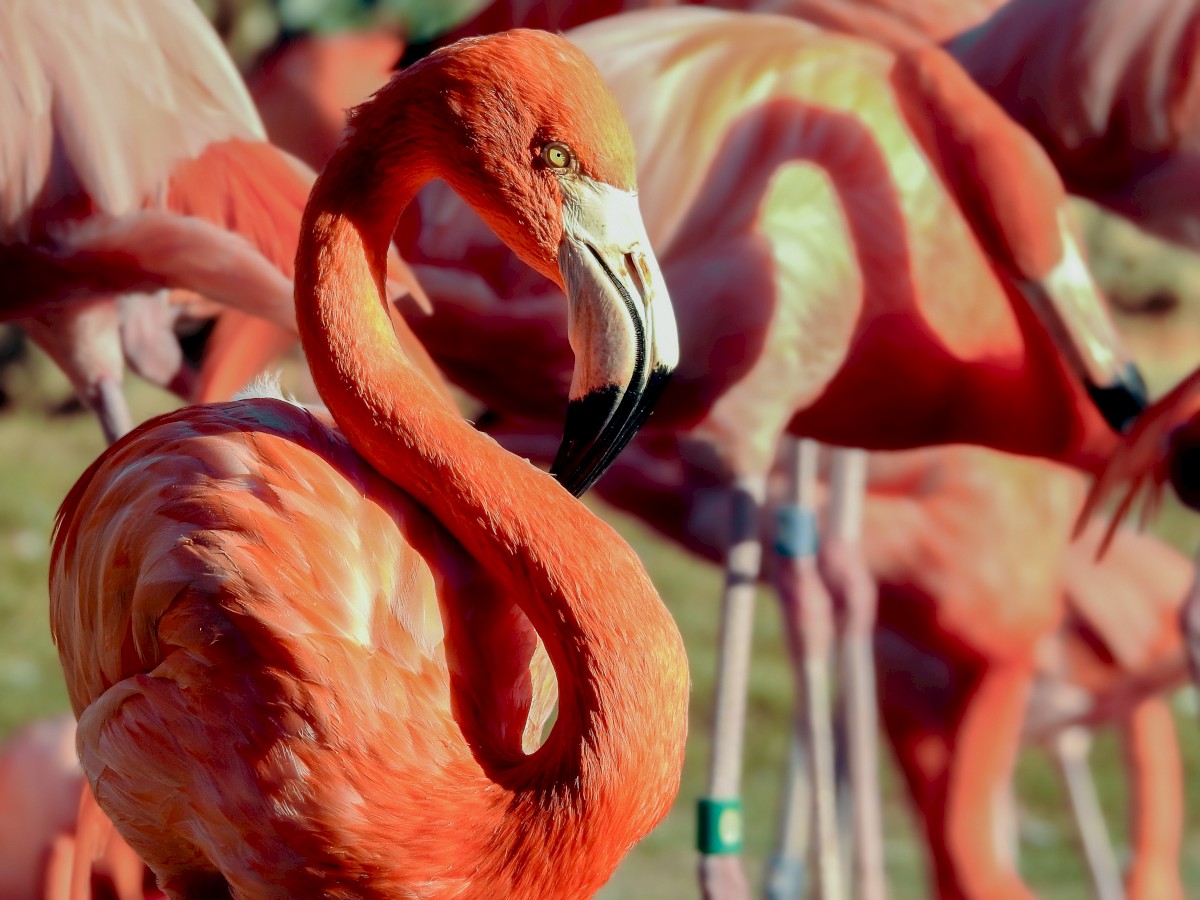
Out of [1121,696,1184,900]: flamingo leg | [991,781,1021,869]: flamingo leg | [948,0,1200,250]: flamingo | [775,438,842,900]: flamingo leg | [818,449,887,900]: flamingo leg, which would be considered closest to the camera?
[948,0,1200,250]: flamingo

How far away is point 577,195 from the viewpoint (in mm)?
1237

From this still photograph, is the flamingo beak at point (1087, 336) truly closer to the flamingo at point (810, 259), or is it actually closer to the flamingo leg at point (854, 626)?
the flamingo at point (810, 259)

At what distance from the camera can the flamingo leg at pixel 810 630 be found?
2.21 meters

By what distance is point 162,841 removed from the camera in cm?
129

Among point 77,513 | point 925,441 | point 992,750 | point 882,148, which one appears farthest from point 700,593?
point 77,513

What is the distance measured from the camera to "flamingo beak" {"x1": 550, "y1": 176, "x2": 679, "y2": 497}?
1.21 metres

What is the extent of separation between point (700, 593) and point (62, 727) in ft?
6.16

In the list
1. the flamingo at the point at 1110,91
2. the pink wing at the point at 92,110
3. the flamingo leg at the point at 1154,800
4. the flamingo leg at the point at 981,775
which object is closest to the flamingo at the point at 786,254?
the flamingo at the point at 1110,91

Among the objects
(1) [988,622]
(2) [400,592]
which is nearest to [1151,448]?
(1) [988,622]

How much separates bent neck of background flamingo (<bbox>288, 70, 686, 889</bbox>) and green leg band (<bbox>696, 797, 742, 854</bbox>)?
734 millimetres

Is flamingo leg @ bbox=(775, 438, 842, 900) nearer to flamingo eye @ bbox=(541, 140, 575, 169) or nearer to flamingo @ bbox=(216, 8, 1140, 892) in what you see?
flamingo @ bbox=(216, 8, 1140, 892)

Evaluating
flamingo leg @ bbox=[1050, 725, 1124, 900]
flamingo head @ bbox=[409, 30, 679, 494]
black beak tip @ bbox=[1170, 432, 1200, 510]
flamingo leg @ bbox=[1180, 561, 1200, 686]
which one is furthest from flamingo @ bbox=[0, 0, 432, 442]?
flamingo leg @ bbox=[1050, 725, 1124, 900]

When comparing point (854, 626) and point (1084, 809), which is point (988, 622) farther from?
point (1084, 809)

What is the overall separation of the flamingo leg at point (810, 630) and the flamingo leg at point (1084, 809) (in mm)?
572
